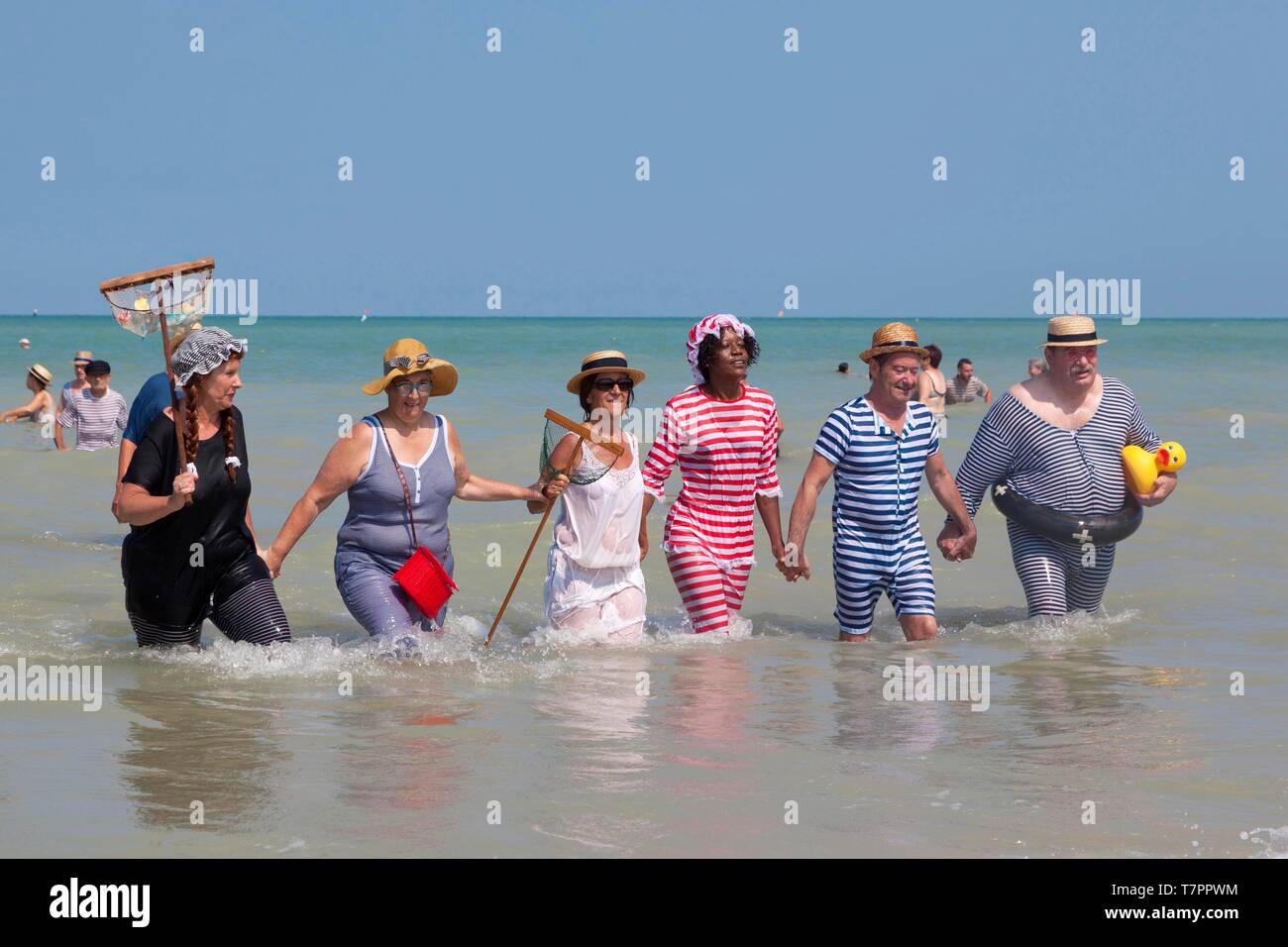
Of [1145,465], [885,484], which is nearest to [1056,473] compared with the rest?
[1145,465]

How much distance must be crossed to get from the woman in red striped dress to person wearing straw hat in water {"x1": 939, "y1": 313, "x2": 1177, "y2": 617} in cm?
103

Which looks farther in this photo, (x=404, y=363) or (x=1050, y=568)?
(x=1050, y=568)

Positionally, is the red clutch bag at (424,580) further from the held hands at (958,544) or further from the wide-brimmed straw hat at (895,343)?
the held hands at (958,544)

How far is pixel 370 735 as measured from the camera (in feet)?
20.2

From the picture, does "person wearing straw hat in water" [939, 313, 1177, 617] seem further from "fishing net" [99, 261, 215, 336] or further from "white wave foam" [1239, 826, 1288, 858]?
"fishing net" [99, 261, 215, 336]

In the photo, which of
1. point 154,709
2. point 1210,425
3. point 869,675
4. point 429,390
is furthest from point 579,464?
point 1210,425

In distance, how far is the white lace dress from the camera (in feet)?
25.5

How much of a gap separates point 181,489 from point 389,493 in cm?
109

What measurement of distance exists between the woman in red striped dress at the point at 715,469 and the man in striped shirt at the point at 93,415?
9.93 metres

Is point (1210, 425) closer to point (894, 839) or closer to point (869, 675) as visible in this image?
point (869, 675)

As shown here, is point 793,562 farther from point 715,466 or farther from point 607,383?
point 607,383

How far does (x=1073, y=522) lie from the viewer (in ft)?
27.5

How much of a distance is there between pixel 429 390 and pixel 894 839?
A: 345 centimetres

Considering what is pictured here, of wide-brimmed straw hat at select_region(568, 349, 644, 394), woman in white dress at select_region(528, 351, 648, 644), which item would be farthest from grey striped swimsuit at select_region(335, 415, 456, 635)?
wide-brimmed straw hat at select_region(568, 349, 644, 394)
